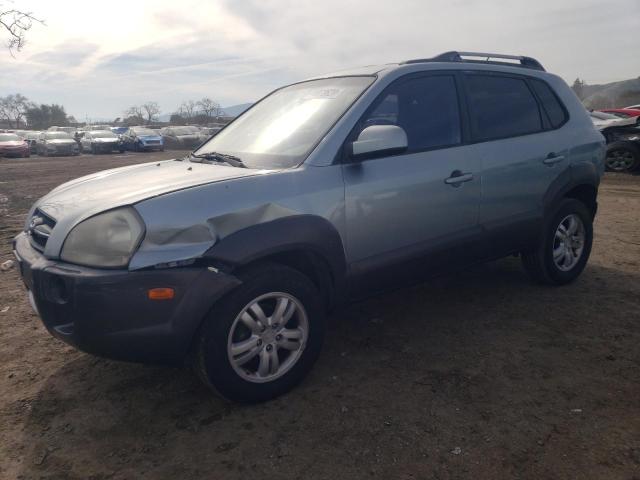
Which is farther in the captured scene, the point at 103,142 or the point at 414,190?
the point at 103,142

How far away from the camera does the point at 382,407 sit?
2.71 m

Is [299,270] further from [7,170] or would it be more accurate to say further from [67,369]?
[7,170]

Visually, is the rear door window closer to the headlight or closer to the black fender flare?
the black fender flare

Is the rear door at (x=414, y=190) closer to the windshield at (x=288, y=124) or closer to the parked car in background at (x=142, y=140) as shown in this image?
the windshield at (x=288, y=124)

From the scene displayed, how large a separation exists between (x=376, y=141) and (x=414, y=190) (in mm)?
490

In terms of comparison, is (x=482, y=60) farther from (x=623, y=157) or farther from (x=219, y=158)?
(x=623, y=157)

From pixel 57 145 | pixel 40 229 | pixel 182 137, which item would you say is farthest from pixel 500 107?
pixel 57 145

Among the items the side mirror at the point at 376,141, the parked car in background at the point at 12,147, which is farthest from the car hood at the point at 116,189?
the parked car in background at the point at 12,147

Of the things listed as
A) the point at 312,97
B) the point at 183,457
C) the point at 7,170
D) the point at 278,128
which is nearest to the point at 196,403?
the point at 183,457

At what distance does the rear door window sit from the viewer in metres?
3.70

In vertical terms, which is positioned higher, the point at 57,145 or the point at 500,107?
the point at 500,107

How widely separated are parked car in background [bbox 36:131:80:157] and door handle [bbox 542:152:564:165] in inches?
1141

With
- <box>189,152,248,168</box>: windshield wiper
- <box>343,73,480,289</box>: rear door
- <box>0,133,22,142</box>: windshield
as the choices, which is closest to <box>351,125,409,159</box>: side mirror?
<box>343,73,480,289</box>: rear door

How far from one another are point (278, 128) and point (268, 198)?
866 millimetres
